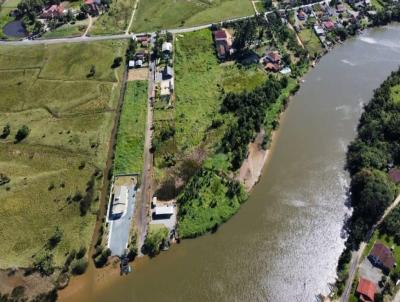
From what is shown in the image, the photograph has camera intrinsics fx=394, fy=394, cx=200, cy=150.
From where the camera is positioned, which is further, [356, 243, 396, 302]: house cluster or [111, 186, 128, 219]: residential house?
[111, 186, 128, 219]: residential house

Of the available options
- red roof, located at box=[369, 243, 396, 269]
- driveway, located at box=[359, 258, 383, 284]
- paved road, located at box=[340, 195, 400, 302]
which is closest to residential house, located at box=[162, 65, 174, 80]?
paved road, located at box=[340, 195, 400, 302]

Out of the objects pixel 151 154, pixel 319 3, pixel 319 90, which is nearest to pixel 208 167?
pixel 151 154

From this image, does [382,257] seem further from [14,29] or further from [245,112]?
[14,29]

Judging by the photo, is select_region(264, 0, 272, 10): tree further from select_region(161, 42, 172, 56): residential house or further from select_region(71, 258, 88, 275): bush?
select_region(71, 258, 88, 275): bush

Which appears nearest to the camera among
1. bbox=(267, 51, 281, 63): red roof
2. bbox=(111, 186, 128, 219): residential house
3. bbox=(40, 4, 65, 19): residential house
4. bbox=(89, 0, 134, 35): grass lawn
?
bbox=(111, 186, 128, 219): residential house

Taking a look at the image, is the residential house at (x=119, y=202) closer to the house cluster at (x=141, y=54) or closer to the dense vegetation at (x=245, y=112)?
the dense vegetation at (x=245, y=112)

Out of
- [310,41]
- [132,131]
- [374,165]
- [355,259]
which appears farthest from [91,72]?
[355,259]

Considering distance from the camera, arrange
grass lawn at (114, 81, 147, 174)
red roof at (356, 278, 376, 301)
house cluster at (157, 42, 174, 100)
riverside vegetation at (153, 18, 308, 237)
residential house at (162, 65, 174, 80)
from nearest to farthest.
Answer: red roof at (356, 278, 376, 301), riverside vegetation at (153, 18, 308, 237), grass lawn at (114, 81, 147, 174), house cluster at (157, 42, 174, 100), residential house at (162, 65, 174, 80)

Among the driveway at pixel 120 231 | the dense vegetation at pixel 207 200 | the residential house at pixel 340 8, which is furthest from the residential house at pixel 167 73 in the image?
the residential house at pixel 340 8
